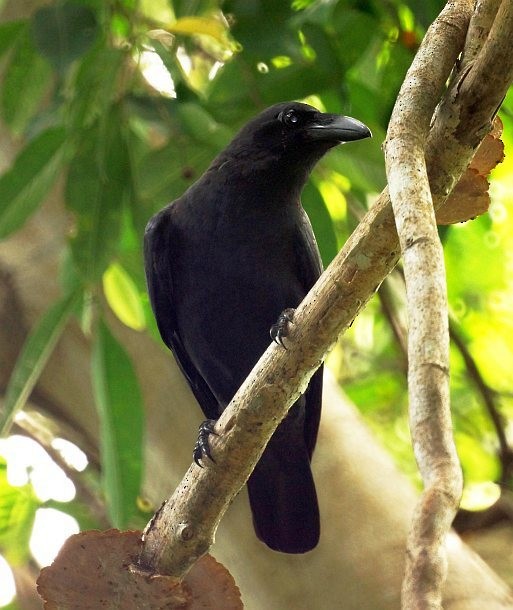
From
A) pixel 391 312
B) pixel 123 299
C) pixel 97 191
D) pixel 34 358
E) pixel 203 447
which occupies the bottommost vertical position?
pixel 203 447

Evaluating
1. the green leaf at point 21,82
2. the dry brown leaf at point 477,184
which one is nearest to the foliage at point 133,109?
the green leaf at point 21,82

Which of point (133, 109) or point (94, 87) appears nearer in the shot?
point (94, 87)

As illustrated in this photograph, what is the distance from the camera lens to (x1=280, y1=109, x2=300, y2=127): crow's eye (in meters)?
3.51

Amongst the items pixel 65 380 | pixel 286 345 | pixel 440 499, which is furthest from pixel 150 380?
pixel 440 499

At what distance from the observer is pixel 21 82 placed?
3551 millimetres

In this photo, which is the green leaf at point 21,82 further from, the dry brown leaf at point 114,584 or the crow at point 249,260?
the dry brown leaf at point 114,584

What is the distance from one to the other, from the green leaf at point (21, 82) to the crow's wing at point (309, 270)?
104 cm

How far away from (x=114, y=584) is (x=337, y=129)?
160 centimetres

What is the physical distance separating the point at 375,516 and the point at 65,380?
50.0 inches

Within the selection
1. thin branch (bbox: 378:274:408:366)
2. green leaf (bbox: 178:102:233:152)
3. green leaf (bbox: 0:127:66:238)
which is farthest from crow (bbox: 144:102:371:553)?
thin branch (bbox: 378:274:408:366)

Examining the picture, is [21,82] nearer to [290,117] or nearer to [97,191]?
[97,191]

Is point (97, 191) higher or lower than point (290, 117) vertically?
lower

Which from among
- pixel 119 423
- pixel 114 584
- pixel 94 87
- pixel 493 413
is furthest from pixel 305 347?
pixel 493 413

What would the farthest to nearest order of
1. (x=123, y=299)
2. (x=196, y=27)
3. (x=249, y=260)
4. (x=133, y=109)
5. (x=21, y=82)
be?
1. (x=123, y=299)
2. (x=21, y=82)
3. (x=249, y=260)
4. (x=133, y=109)
5. (x=196, y=27)
